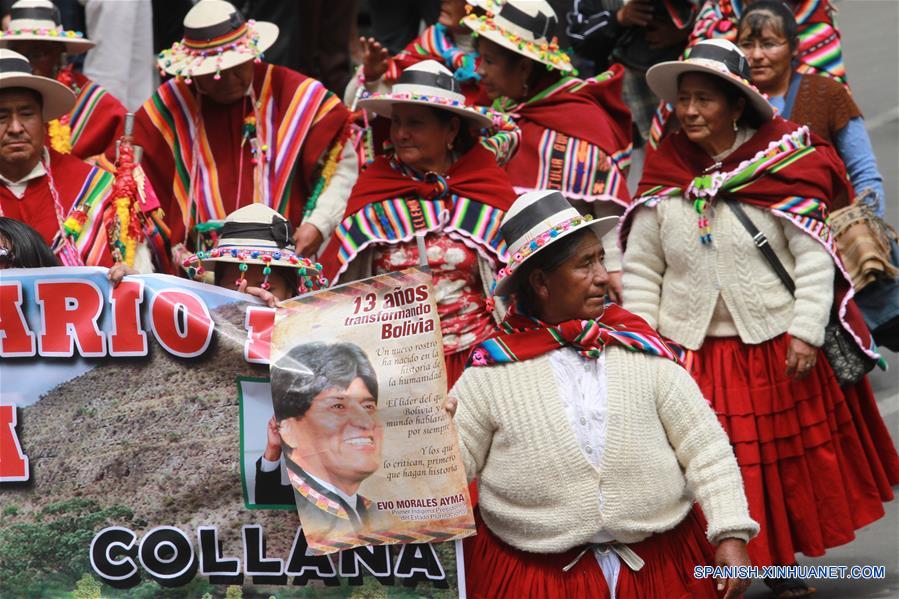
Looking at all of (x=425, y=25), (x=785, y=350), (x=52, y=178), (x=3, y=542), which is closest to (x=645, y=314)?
(x=785, y=350)

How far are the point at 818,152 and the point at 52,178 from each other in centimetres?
307

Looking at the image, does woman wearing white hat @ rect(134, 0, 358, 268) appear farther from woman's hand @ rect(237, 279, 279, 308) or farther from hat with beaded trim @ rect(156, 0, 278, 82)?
woman's hand @ rect(237, 279, 279, 308)

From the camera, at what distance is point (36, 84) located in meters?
7.24

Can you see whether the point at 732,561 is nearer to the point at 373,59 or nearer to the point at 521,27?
the point at 521,27

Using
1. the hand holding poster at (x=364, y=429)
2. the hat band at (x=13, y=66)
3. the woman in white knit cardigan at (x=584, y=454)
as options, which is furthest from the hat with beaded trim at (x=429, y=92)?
the hand holding poster at (x=364, y=429)

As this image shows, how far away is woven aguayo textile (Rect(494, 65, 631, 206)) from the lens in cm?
823

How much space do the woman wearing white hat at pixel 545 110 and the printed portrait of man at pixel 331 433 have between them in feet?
10.2

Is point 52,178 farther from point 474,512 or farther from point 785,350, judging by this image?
point 785,350

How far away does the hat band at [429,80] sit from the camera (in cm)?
711

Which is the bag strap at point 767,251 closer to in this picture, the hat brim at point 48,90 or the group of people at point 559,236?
the group of people at point 559,236

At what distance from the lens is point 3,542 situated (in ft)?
17.7

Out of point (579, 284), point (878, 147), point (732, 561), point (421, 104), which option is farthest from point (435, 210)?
point (878, 147)

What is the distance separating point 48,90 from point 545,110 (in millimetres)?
2322

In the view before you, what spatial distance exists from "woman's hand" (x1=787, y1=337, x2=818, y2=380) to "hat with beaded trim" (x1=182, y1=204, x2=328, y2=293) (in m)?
1.83
